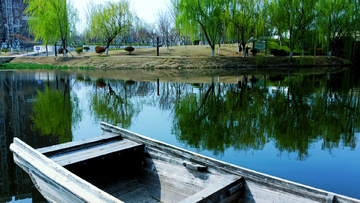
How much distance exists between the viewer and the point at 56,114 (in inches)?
416

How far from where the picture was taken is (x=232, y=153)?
6574 millimetres

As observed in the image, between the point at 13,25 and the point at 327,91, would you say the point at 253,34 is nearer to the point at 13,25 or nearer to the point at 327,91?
the point at 327,91

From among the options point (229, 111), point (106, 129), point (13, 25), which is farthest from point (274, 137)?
point (13, 25)

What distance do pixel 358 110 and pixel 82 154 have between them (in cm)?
1005

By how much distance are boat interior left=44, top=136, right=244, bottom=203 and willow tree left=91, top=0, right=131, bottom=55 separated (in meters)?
37.4

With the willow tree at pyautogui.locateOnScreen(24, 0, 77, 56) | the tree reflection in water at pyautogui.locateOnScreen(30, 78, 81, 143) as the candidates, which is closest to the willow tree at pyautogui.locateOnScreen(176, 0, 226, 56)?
the willow tree at pyautogui.locateOnScreen(24, 0, 77, 56)

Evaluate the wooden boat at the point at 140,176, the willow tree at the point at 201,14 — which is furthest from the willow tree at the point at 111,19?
the wooden boat at the point at 140,176

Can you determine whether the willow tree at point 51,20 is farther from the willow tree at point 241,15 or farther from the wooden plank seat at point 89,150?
the wooden plank seat at point 89,150

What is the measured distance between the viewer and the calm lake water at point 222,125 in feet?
19.0

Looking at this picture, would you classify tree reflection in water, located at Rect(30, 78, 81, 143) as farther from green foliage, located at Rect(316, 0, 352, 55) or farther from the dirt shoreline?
green foliage, located at Rect(316, 0, 352, 55)

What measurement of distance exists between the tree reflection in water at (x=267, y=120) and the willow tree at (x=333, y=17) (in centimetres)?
2011

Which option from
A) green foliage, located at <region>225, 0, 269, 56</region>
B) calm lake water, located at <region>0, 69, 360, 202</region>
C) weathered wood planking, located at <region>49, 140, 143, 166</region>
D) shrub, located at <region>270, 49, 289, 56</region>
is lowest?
calm lake water, located at <region>0, 69, 360, 202</region>

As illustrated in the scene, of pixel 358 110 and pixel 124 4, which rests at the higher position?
pixel 124 4

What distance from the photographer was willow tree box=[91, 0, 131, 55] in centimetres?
4038
